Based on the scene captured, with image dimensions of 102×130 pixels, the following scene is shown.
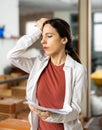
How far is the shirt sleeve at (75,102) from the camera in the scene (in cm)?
105

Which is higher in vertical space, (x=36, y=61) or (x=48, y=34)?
(x=48, y=34)

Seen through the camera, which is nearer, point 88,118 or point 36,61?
point 36,61

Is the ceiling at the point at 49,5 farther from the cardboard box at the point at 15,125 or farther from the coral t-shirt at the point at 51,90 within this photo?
the coral t-shirt at the point at 51,90

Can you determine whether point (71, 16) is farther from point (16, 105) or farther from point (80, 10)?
point (16, 105)

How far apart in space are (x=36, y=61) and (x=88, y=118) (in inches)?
128

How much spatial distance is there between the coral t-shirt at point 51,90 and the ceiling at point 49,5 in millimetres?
2985

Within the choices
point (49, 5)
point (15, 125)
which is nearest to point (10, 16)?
point (49, 5)

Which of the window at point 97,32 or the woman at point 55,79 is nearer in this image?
the woman at point 55,79

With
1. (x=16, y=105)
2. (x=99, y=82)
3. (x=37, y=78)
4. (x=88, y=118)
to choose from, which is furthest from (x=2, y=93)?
(x=37, y=78)

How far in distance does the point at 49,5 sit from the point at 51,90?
3.39 m

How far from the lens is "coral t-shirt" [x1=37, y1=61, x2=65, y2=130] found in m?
1.11

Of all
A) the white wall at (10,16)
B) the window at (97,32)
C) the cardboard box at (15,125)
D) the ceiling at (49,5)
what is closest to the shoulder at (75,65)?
the cardboard box at (15,125)

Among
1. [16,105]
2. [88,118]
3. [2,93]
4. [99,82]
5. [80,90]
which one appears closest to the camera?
[80,90]

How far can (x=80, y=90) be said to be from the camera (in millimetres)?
1089
